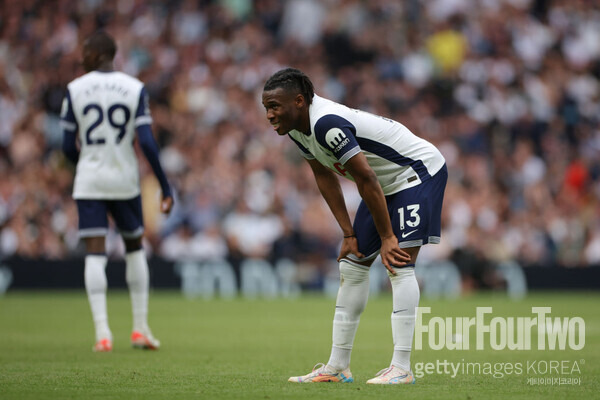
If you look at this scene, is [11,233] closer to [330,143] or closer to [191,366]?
[191,366]

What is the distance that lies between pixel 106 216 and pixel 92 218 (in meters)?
0.16

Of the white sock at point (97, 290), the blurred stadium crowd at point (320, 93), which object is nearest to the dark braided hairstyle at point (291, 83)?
the white sock at point (97, 290)

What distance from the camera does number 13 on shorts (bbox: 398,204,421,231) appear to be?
663 centimetres

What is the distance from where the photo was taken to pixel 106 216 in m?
9.24

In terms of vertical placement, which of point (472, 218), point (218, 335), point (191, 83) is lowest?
point (218, 335)

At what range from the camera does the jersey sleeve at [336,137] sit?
627 centimetres

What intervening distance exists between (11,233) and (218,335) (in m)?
9.27

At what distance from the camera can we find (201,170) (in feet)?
66.1

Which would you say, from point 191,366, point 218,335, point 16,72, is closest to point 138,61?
point 16,72

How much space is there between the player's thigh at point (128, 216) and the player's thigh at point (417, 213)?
343 cm
